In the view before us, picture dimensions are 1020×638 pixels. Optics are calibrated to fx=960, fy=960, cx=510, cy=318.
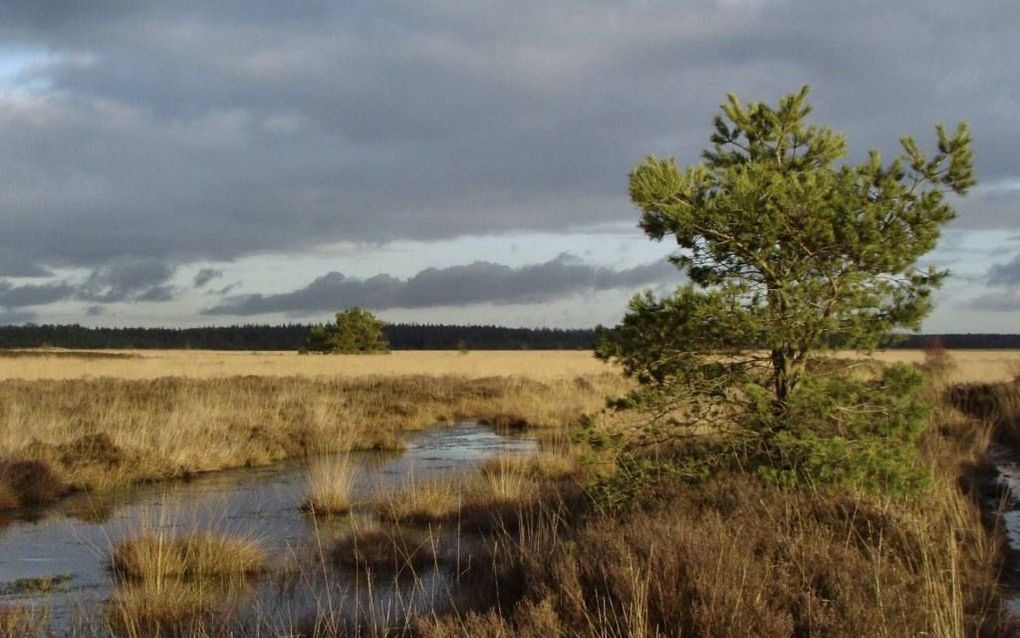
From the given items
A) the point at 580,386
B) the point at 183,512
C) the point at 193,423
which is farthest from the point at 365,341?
the point at 183,512

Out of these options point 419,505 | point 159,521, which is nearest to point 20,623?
point 159,521

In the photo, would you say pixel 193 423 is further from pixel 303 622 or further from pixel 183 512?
pixel 303 622

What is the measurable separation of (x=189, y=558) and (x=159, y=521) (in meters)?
1.86

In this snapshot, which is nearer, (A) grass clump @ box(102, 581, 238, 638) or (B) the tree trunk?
(A) grass clump @ box(102, 581, 238, 638)

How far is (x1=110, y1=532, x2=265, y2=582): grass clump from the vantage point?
7.87m

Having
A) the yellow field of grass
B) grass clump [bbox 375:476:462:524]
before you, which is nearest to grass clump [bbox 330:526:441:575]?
grass clump [bbox 375:476:462:524]

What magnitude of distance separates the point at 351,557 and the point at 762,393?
3.83 m

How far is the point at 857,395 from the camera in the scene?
25.9ft

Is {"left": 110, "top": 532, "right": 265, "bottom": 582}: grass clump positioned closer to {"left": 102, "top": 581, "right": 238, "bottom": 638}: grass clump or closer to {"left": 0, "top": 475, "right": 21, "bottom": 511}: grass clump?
{"left": 102, "top": 581, "right": 238, "bottom": 638}: grass clump

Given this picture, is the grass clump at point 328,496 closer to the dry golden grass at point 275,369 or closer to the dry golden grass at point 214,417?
the dry golden grass at point 214,417

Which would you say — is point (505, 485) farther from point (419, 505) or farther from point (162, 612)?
point (162, 612)

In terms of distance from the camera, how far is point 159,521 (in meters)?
9.72

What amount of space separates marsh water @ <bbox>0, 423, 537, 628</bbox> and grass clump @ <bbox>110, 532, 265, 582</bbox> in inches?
7.3

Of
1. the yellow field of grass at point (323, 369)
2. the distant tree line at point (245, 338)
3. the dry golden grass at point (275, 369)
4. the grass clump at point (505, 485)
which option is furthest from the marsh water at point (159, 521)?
the distant tree line at point (245, 338)
